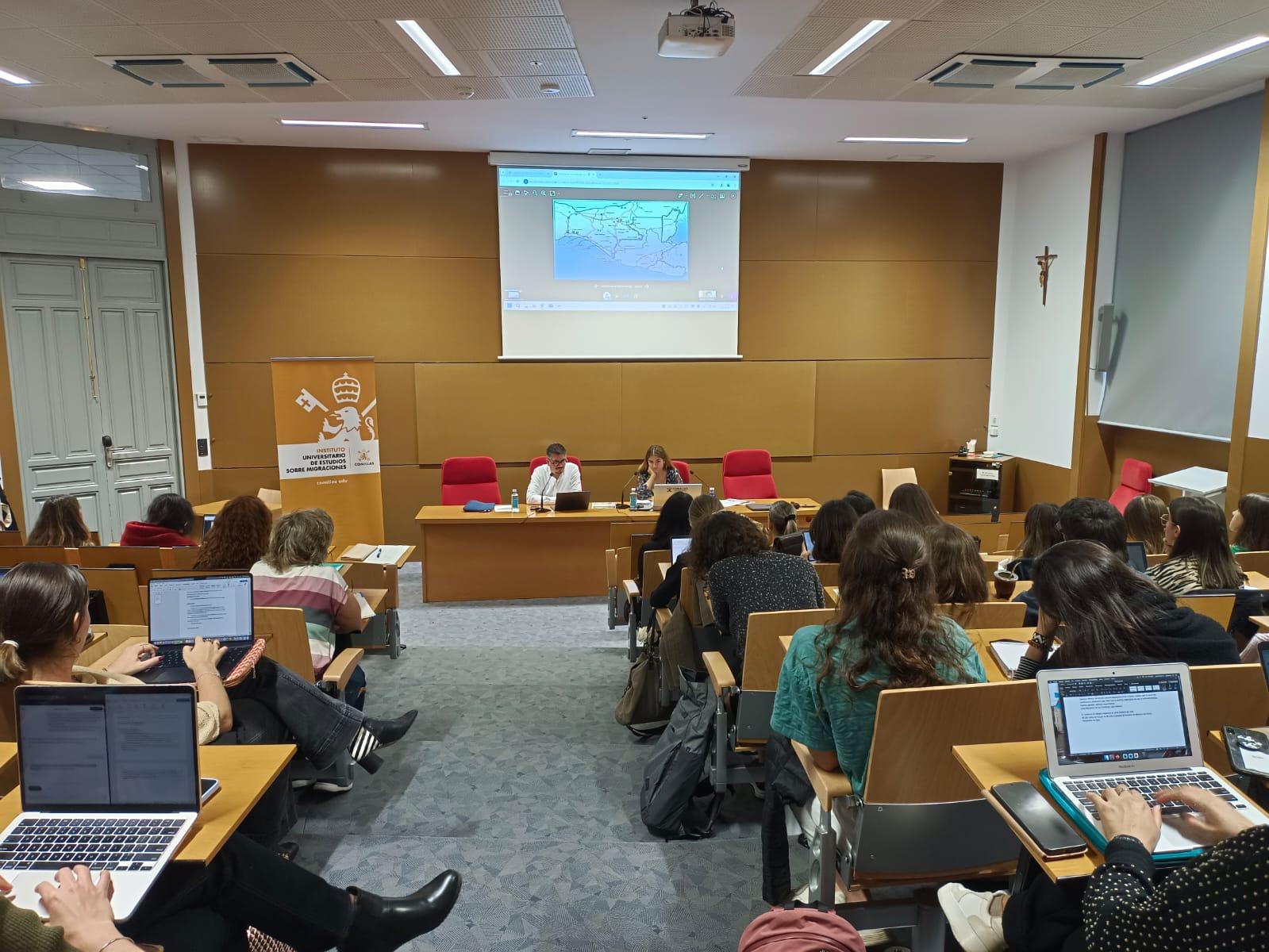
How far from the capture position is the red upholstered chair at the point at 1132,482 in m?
6.58

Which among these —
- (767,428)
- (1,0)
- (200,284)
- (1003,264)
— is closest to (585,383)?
(767,428)

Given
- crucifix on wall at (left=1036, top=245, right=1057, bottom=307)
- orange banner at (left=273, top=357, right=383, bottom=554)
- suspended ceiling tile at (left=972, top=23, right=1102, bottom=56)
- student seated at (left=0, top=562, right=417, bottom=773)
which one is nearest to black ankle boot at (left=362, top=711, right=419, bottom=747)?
student seated at (left=0, top=562, right=417, bottom=773)

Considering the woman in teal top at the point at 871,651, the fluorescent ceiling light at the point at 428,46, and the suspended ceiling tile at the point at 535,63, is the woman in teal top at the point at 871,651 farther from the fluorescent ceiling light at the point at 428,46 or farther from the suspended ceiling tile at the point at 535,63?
the suspended ceiling tile at the point at 535,63

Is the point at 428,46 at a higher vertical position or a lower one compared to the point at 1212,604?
higher

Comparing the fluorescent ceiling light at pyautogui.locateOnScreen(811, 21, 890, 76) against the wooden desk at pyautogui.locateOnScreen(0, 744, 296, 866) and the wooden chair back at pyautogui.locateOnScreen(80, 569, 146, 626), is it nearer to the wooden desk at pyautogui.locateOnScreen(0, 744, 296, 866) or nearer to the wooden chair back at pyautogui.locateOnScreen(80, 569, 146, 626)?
the wooden desk at pyautogui.locateOnScreen(0, 744, 296, 866)

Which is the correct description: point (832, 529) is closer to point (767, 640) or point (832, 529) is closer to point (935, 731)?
point (767, 640)

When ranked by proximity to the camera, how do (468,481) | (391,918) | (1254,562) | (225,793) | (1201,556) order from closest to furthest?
(225,793) < (391,918) < (1201,556) < (1254,562) < (468,481)

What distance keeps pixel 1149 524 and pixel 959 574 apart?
1.72m

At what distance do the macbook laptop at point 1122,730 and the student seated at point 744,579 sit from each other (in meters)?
1.28

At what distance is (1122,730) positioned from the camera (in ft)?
5.85

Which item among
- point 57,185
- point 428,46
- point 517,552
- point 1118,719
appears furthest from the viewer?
point 57,185

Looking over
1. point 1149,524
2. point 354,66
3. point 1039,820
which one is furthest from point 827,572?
point 354,66

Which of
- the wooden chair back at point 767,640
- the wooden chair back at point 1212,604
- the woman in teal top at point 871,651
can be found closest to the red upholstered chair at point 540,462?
the wooden chair back at point 767,640

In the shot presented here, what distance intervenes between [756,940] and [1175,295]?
668 centimetres
